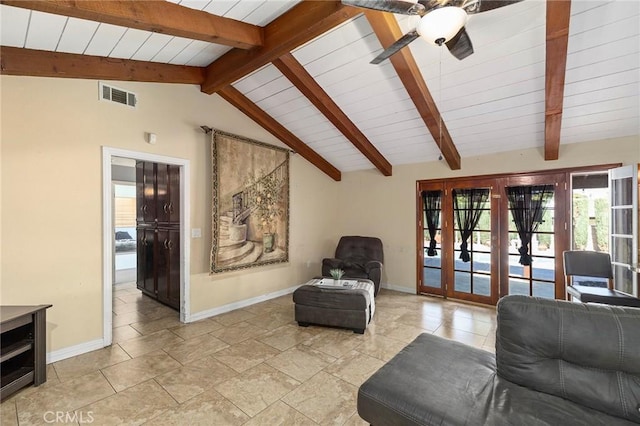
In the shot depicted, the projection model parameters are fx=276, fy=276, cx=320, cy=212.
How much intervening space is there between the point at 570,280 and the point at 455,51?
3.56 m

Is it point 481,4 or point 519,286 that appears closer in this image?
point 481,4

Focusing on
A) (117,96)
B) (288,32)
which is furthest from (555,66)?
(117,96)

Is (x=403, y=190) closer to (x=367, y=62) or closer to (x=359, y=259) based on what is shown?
(x=359, y=259)

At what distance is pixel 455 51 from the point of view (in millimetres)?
2146

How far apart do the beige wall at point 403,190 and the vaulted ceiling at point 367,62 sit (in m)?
0.18

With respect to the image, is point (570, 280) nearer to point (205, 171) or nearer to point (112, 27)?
→ point (205, 171)

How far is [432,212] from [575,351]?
360 centimetres

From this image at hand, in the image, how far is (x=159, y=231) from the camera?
14.2 ft

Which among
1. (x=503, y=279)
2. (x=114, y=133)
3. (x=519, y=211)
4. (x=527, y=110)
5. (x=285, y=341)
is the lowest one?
(x=285, y=341)

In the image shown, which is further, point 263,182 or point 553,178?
point 263,182

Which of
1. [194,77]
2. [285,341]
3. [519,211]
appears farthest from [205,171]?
[519,211]

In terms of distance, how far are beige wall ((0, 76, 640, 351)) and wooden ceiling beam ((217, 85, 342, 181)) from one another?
5.4 inches

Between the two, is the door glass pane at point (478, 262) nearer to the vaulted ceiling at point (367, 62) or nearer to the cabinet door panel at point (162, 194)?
the vaulted ceiling at point (367, 62)

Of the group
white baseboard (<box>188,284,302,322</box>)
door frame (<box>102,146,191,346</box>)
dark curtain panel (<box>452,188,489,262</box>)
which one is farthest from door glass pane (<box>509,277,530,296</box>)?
door frame (<box>102,146,191,346</box>)
